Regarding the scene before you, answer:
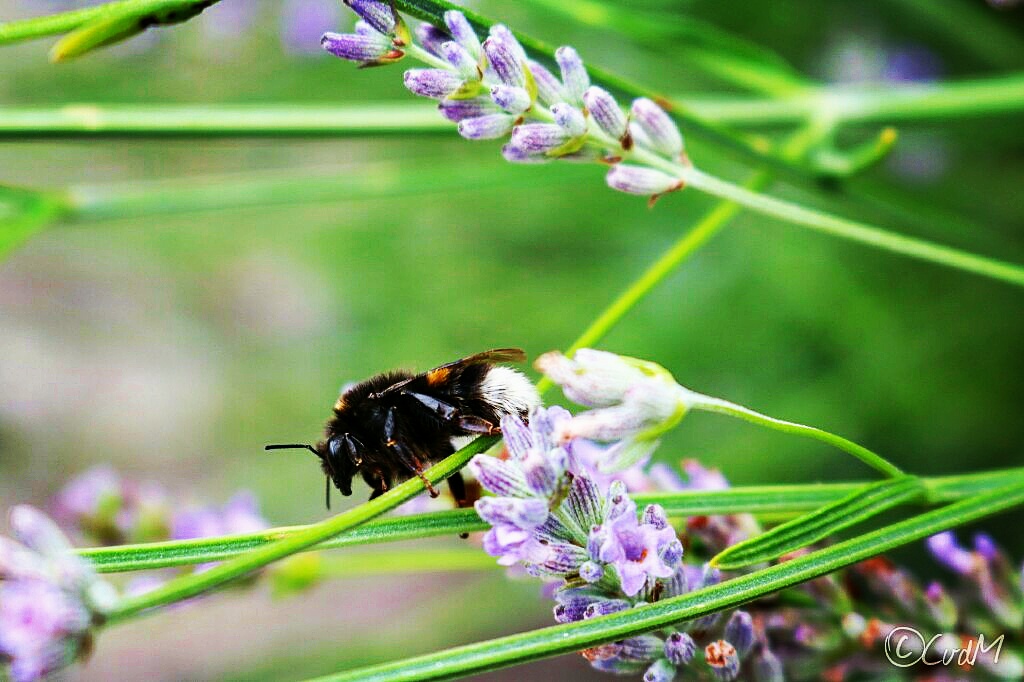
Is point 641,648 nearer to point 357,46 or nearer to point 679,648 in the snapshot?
point 679,648

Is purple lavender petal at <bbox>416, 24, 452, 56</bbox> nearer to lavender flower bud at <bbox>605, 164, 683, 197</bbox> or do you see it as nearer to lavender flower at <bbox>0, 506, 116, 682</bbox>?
lavender flower bud at <bbox>605, 164, 683, 197</bbox>

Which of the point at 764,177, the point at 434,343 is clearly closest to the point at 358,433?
the point at 764,177

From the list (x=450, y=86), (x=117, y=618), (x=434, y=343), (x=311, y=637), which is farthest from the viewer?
(x=311, y=637)

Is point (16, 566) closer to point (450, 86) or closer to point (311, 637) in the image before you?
point (450, 86)

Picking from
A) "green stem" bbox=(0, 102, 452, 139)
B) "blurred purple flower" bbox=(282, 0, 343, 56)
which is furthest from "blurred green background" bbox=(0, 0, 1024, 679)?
"green stem" bbox=(0, 102, 452, 139)

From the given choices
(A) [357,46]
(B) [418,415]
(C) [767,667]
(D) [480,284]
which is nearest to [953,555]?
(C) [767,667]

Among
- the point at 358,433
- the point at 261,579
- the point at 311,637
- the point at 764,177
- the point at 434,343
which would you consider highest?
the point at 764,177
